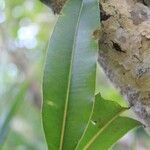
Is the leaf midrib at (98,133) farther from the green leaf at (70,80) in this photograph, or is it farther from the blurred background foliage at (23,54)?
the blurred background foliage at (23,54)

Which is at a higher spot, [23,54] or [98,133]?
[98,133]

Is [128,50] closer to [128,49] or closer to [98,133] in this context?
[128,49]

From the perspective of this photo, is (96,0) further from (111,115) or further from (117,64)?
(111,115)

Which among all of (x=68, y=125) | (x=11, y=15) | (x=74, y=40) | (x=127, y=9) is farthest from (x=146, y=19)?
(x=11, y=15)

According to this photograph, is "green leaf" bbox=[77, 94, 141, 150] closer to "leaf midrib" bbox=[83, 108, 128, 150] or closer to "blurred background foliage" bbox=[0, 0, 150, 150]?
"leaf midrib" bbox=[83, 108, 128, 150]

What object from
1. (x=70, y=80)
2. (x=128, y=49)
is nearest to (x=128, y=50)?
(x=128, y=49)

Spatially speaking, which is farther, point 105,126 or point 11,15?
point 11,15
